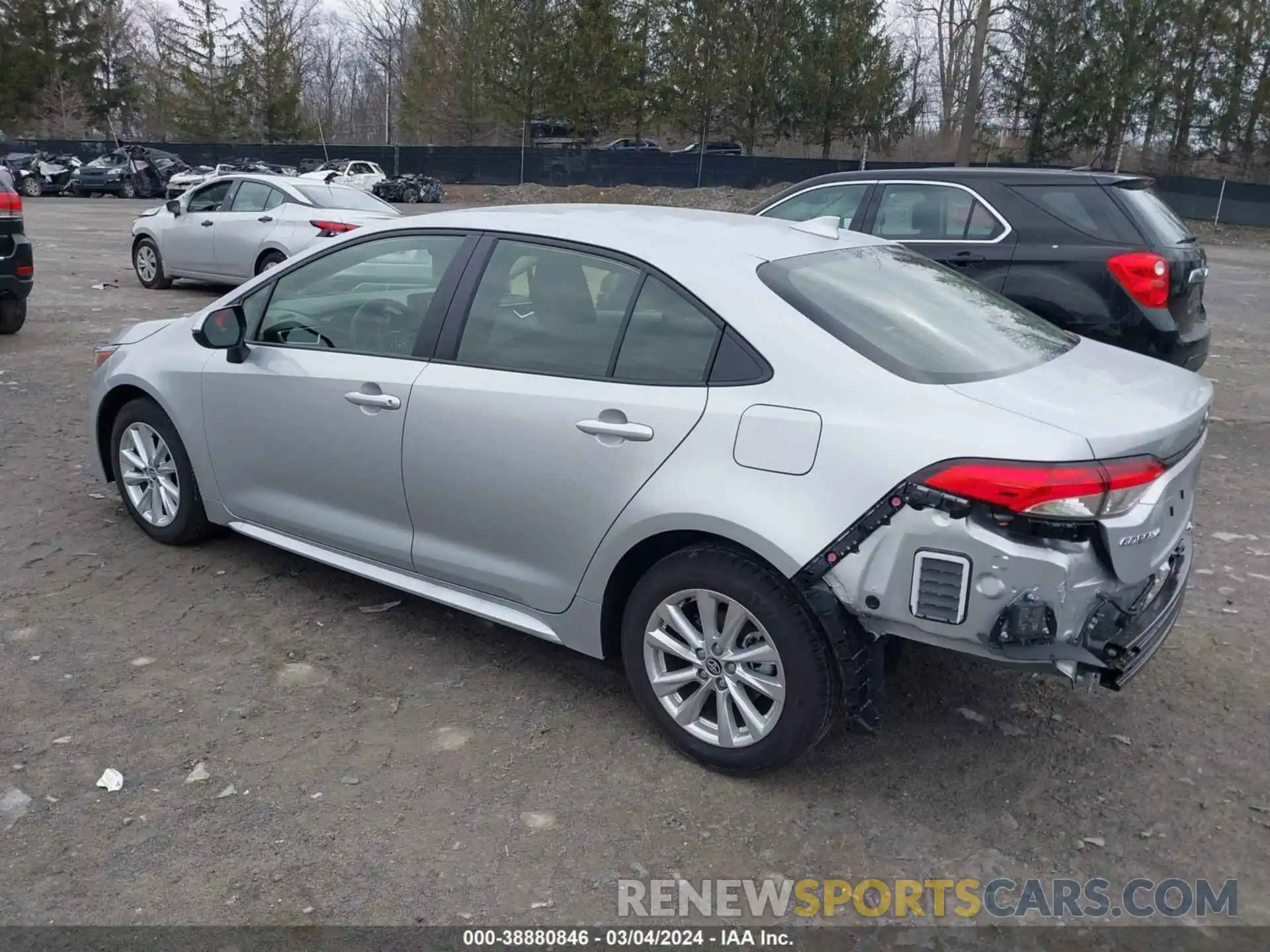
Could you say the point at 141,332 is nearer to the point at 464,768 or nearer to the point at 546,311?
the point at 546,311

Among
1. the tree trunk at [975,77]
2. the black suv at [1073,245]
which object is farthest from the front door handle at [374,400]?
the tree trunk at [975,77]

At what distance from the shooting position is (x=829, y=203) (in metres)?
8.48

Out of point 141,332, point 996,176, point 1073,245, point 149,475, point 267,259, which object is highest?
point 996,176

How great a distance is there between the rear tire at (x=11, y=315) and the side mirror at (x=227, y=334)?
6944 millimetres

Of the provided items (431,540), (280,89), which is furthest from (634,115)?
(431,540)

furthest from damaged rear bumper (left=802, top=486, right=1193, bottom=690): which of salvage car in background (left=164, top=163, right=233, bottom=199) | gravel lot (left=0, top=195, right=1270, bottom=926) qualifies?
salvage car in background (left=164, top=163, right=233, bottom=199)

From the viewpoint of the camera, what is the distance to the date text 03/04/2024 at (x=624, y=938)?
Answer: 2.73 meters

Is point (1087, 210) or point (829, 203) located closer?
point (1087, 210)

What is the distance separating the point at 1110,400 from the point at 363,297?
2.81 metres

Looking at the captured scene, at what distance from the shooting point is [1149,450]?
297cm

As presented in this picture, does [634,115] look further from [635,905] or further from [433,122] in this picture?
[635,905]

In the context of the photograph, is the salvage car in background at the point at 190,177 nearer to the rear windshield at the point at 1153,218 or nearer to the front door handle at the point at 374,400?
the rear windshield at the point at 1153,218

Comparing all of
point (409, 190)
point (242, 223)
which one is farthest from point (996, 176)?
point (409, 190)

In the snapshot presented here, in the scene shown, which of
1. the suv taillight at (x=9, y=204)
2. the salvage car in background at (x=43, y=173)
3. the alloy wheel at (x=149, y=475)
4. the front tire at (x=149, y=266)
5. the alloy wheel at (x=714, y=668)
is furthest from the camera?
the salvage car in background at (x=43, y=173)
